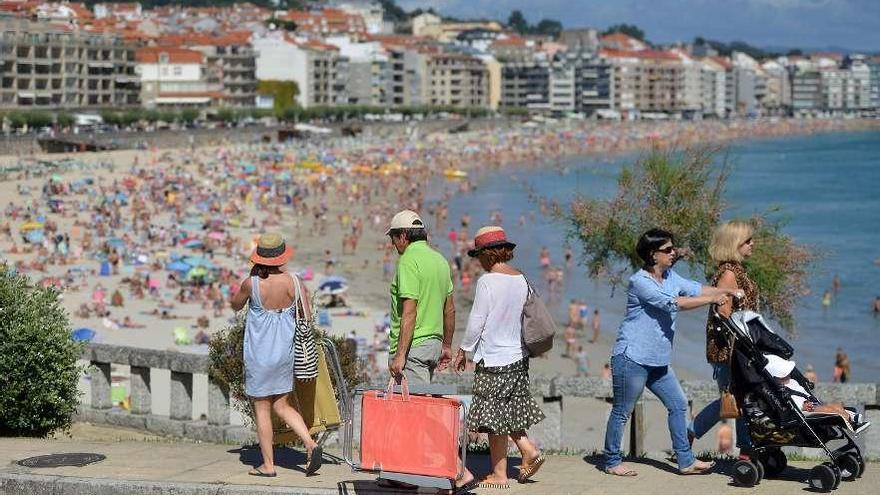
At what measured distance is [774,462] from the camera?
6.57 metres

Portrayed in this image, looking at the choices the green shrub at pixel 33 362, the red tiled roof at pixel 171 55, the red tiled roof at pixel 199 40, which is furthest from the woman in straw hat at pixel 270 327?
the red tiled roof at pixel 199 40

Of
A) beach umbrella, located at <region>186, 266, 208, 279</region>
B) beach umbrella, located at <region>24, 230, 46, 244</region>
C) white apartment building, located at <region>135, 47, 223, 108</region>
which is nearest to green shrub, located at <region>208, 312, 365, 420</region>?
beach umbrella, located at <region>186, 266, 208, 279</region>

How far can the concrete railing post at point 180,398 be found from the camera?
9.45 metres

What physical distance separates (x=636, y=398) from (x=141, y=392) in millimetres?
4166

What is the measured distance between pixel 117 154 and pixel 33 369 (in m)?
62.7

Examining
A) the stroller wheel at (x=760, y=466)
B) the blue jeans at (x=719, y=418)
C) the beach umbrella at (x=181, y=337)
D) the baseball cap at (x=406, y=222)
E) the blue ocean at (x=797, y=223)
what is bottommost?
the blue ocean at (x=797, y=223)

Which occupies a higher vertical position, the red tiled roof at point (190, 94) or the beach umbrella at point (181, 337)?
the red tiled roof at point (190, 94)

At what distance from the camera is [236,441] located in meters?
9.07

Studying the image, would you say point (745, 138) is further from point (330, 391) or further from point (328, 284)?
point (330, 391)

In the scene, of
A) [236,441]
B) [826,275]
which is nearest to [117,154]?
[826,275]

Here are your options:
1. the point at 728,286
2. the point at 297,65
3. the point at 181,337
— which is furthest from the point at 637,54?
the point at 728,286

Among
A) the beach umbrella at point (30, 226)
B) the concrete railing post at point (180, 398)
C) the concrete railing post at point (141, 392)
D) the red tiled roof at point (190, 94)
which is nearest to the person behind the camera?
the concrete railing post at point (180, 398)

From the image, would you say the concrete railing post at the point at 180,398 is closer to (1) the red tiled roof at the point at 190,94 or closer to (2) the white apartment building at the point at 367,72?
(1) the red tiled roof at the point at 190,94

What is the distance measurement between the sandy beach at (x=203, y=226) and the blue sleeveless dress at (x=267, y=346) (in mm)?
12750
